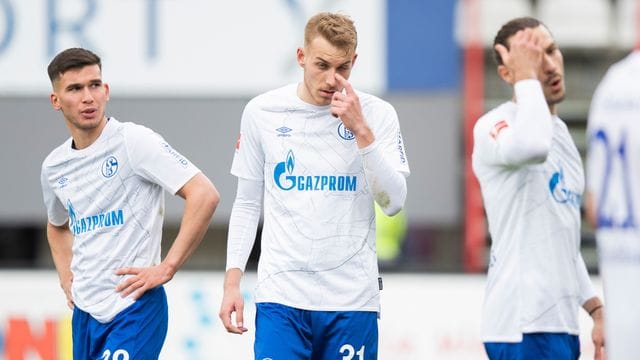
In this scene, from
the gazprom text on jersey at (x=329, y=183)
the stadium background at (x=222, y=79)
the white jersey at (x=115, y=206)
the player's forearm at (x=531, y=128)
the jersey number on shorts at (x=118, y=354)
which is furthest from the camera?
the stadium background at (x=222, y=79)

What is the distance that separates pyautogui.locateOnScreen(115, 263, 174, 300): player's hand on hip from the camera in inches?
207

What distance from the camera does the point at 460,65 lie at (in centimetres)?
1260

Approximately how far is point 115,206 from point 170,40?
7228 mm

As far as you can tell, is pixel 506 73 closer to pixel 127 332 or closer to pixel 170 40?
pixel 127 332

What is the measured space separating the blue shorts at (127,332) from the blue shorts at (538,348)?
4.44 feet

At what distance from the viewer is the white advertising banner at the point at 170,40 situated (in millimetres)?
12281

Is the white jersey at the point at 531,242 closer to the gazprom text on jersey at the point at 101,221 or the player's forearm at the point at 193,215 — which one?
the player's forearm at the point at 193,215

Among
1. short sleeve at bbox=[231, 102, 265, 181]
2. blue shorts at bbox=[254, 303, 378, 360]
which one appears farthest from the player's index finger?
blue shorts at bbox=[254, 303, 378, 360]

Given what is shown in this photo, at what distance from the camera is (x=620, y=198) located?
3.76m

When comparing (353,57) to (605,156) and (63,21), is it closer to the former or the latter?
(605,156)

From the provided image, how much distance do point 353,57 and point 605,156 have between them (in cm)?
129

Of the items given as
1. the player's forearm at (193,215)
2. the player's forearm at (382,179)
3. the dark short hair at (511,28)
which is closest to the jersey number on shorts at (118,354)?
the player's forearm at (193,215)

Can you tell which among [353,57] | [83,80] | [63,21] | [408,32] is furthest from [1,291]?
[353,57]

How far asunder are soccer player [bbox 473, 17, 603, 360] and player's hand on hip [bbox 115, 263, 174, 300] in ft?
4.04
